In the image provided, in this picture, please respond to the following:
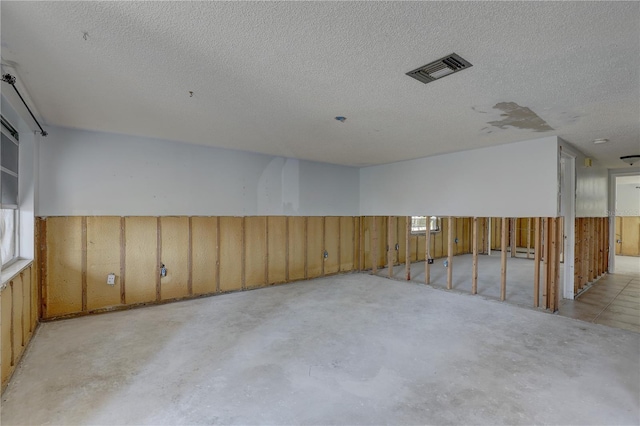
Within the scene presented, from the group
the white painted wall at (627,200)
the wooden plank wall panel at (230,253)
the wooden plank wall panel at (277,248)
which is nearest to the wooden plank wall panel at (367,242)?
the wooden plank wall panel at (277,248)

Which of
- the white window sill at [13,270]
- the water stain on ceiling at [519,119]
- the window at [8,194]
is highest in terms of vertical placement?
the water stain on ceiling at [519,119]

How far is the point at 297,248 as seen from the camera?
253 inches

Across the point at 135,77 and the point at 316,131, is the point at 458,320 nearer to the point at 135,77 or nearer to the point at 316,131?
the point at 316,131

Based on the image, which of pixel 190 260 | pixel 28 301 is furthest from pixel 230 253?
pixel 28 301

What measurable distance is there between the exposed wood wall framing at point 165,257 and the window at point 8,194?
1.71ft

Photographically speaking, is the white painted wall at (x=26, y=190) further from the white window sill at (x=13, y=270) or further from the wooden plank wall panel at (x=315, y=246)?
→ the wooden plank wall panel at (x=315, y=246)

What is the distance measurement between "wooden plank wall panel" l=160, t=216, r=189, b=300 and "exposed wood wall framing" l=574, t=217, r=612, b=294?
6528 millimetres

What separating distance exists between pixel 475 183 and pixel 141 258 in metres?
5.49

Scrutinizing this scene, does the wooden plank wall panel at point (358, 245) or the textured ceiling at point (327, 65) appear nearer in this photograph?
the textured ceiling at point (327, 65)

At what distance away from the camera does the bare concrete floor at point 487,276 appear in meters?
5.44

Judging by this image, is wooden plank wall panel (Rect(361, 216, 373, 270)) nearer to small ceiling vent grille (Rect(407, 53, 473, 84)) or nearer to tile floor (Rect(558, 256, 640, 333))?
tile floor (Rect(558, 256, 640, 333))

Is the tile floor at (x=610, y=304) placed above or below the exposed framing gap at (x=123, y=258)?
below

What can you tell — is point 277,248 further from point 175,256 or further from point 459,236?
point 459,236

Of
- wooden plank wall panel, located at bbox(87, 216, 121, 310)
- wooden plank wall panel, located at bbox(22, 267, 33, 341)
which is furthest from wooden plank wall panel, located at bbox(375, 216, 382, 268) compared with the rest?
wooden plank wall panel, located at bbox(22, 267, 33, 341)
